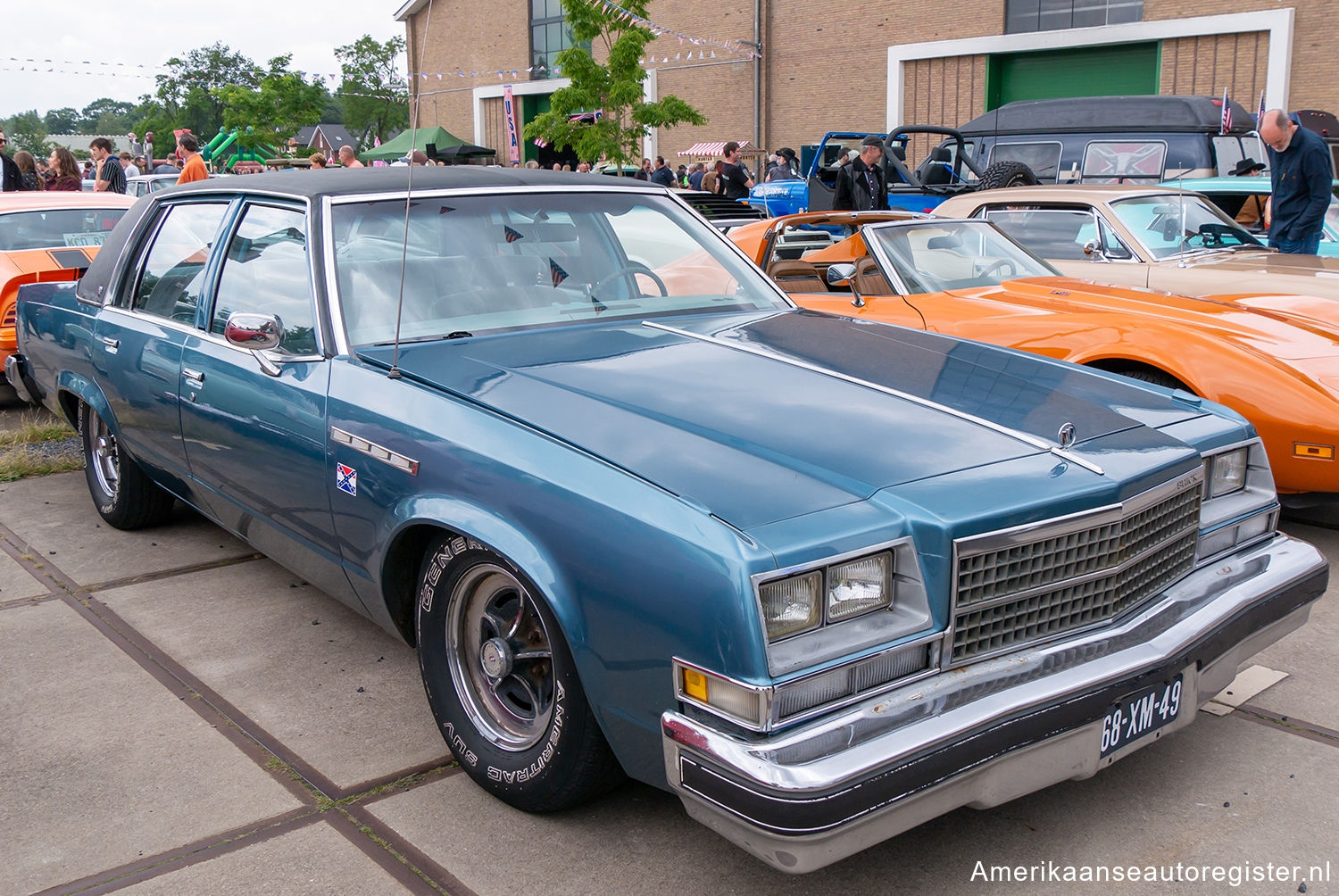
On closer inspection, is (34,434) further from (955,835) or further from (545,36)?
(545,36)

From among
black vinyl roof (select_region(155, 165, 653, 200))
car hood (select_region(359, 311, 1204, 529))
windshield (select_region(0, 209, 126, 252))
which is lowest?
car hood (select_region(359, 311, 1204, 529))

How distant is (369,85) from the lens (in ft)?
155

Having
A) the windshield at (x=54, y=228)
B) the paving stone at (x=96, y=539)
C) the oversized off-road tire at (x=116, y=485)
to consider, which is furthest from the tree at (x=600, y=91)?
the oversized off-road tire at (x=116, y=485)

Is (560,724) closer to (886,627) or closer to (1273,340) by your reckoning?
(886,627)

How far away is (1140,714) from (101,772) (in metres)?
2.64

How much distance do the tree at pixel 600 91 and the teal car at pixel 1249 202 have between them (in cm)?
1101

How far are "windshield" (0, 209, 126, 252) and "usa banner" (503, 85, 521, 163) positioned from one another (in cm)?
2073

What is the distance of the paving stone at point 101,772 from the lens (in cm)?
267

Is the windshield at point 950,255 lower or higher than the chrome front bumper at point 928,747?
higher

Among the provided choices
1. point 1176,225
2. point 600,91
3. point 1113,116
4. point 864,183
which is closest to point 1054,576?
point 1176,225

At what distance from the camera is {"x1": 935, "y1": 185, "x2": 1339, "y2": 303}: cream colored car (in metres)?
6.73

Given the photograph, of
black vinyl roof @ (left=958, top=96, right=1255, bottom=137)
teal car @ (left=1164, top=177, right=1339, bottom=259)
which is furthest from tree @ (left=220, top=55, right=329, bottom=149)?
teal car @ (left=1164, top=177, right=1339, bottom=259)

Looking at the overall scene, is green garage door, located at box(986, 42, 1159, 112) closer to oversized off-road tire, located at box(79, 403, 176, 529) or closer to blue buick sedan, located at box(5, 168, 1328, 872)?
blue buick sedan, located at box(5, 168, 1328, 872)

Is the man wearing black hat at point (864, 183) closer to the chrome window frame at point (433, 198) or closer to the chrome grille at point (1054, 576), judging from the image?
the chrome window frame at point (433, 198)
